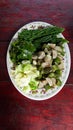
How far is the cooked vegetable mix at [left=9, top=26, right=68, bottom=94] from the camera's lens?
1041mm

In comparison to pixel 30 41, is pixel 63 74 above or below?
below

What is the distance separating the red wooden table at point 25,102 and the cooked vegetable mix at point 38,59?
2.1 inches

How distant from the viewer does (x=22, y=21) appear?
3.75 ft

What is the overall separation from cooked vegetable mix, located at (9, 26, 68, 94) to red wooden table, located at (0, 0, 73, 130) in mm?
52

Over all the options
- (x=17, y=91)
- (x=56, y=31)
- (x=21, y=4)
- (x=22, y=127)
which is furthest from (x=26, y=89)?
(x=21, y=4)

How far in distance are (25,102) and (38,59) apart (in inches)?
7.2

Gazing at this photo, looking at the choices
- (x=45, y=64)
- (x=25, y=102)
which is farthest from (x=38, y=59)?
(x=25, y=102)

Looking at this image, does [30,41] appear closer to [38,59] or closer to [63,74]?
[38,59]

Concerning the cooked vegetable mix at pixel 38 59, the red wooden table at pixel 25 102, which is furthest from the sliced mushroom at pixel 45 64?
the red wooden table at pixel 25 102

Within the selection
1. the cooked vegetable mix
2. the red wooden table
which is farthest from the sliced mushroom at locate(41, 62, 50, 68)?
the red wooden table

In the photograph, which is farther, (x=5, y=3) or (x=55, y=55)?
(x=5, y=3)

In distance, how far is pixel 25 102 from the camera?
109 cm

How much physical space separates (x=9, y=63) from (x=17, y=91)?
0.38ft

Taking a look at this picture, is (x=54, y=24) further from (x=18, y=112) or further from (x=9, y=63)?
(x=18, y=112)
